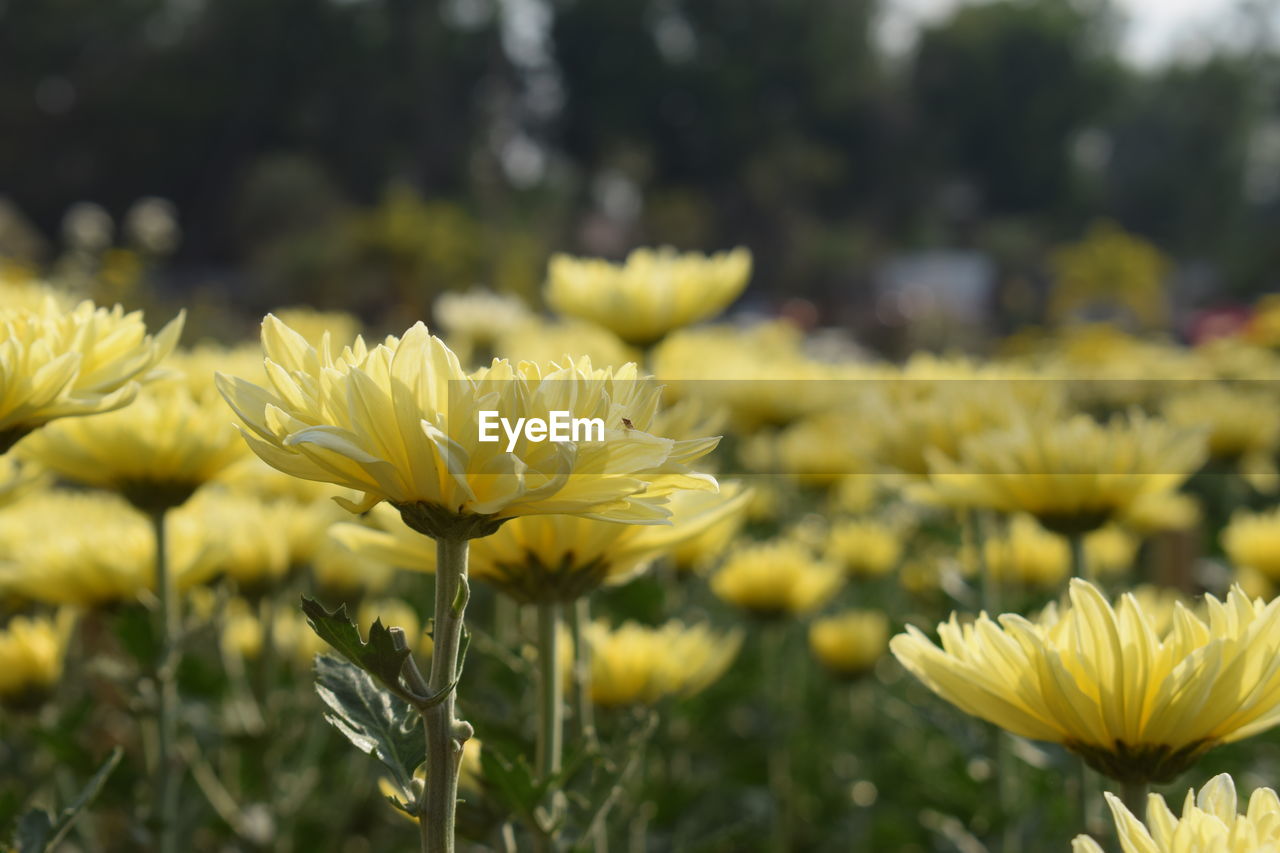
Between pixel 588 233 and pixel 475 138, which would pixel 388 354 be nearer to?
pixel 588 233

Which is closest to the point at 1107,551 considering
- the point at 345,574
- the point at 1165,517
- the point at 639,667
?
the point at 1165,517

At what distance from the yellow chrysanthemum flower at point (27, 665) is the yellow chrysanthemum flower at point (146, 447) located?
414 millimetres

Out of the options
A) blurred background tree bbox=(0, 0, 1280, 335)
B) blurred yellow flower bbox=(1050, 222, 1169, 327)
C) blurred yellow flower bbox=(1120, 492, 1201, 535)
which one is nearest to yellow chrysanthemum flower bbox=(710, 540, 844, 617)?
blurred yellow flower bbox=(1120, 492, 1201, 535)

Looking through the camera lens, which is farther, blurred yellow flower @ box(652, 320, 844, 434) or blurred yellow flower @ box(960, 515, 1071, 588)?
blurred yellow flower @ box(652, 320, 844, 434)

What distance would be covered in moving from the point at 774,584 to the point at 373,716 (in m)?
1.34

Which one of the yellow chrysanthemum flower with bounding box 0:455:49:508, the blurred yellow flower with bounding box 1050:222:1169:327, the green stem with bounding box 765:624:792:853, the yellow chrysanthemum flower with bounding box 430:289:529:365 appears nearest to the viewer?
the yellow chrysanthemum flower with bounding box 0:455:49:508

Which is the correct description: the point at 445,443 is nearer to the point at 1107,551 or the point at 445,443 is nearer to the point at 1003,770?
the point at 1003,770

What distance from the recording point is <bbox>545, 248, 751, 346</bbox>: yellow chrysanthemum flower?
1709mm

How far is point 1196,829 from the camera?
1.63ft

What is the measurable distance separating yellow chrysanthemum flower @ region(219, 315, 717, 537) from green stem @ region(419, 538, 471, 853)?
40 mm

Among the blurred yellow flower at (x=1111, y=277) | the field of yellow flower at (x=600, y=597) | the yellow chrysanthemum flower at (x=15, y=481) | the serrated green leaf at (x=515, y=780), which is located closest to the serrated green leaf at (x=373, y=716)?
the field of yellow flower at (x=600, y=597)

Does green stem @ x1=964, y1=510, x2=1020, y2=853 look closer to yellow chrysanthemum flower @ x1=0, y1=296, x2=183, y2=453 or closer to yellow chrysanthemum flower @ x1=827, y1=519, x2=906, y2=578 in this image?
yellow chrysanthemum flower @ x1=827, y1=519, x2=906, y2=578

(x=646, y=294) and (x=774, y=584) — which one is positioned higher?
(x=646, y=294)

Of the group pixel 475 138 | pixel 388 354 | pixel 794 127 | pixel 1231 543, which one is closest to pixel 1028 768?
pixel 1231 543
